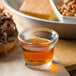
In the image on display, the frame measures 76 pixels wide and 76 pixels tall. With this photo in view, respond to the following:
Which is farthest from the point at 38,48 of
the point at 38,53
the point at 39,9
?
the point at 39,9

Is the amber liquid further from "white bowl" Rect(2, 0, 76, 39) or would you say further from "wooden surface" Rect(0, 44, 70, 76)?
"white bowl" Rect(2, 0, 76, 39)

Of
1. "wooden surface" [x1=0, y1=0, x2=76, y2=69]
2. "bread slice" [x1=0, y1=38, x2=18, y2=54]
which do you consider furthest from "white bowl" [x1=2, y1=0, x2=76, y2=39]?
"bread slice" [x1=0, y1=38, x2=18, y2=54]

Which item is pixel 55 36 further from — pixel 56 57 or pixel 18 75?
pixel 18 75

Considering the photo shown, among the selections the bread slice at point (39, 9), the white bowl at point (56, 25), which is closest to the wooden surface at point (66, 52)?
the white bowl at point (56, 25)

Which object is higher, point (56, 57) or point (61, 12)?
point (61, 12)

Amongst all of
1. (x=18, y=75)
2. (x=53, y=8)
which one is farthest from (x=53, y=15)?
(x=18, y=75)

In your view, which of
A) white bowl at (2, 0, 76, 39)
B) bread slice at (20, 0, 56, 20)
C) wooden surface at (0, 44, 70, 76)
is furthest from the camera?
bread slice at (20, 0, 56, 20)

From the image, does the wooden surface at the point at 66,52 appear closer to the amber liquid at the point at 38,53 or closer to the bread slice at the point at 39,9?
the amber liquid at the point at 38,53
